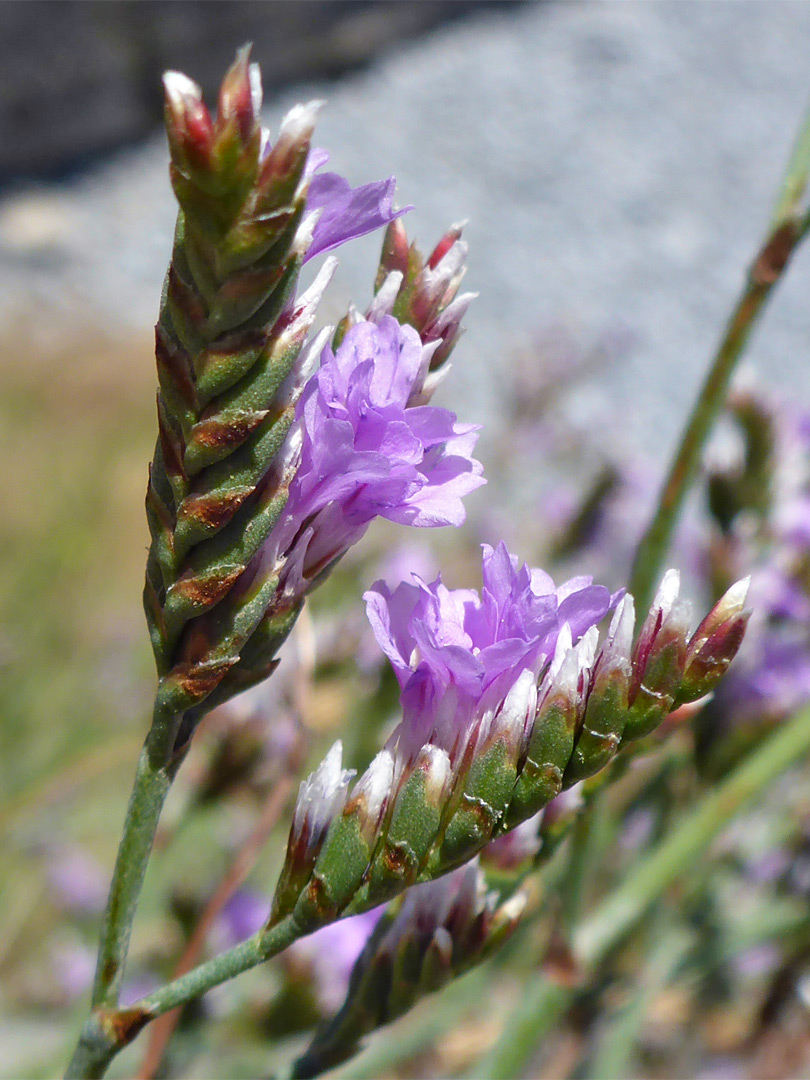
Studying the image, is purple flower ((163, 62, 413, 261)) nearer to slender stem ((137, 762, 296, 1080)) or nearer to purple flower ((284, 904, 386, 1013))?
slender stem ((137, 762, 296, 1080))

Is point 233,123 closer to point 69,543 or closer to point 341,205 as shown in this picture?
point 341,205

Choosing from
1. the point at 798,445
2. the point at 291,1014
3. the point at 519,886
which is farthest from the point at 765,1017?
the point at 519,886

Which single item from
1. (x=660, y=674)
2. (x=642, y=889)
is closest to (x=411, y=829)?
(x=660, y=674)

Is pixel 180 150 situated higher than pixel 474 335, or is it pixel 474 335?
pixel 180 150

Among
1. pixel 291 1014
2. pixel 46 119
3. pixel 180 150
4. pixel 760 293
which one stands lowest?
pixel 291 1014

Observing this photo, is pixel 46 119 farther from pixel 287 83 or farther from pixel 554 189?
pixel 554 189

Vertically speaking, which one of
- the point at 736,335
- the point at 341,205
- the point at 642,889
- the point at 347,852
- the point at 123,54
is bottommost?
the point at 642,889

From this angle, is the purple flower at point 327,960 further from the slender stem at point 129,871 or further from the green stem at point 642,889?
the slender stem at point 129,871
